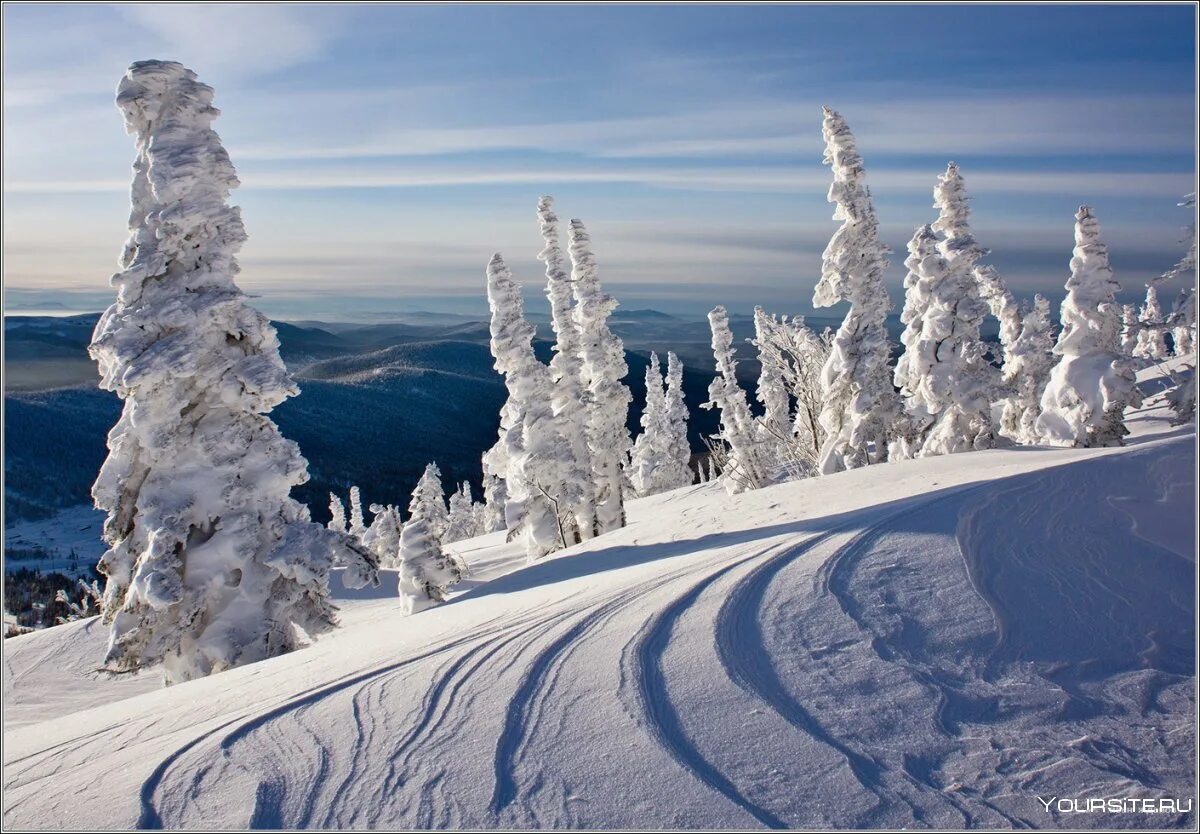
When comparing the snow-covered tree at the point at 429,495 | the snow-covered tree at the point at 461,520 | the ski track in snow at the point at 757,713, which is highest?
the ski track in snow at the point at 757,713

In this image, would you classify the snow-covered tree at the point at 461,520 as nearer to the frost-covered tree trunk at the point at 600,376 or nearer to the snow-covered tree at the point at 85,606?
the snow-covered tree at the point at 85,606

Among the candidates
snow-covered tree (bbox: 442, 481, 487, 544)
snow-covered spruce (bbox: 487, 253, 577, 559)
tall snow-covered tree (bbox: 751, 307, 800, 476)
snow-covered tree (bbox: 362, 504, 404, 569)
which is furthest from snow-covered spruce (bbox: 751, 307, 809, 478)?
snow-covered tree (bbox: 442, 481, 487, 544)

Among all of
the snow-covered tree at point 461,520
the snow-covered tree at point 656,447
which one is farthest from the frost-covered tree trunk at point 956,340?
the snow-covered tree at point 461,520

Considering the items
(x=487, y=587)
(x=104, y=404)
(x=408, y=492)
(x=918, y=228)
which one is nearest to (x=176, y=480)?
(x=487, y=587)

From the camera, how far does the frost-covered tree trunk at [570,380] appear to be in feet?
82.3

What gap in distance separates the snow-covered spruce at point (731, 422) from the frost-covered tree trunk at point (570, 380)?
26.7ft

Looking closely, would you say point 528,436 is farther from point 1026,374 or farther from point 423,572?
point 1026,374

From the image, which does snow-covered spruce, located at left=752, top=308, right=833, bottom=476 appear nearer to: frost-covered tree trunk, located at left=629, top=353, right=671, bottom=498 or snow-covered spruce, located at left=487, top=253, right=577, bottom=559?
snow-covered spruce, located at left=487, top=253, right=577, bottom=559

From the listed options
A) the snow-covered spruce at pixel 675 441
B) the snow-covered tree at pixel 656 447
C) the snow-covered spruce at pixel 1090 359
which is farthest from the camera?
the snow-covered tree at pixel 656 447

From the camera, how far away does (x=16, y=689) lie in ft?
54.6

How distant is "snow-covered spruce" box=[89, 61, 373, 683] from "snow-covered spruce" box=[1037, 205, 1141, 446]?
21.2m

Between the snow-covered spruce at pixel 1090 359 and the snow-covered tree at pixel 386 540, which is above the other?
the snow-covered spruce at pixel 1090 359

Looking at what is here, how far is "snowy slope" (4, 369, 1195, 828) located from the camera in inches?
167

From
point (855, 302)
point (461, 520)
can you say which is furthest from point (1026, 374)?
point (461, 520)
